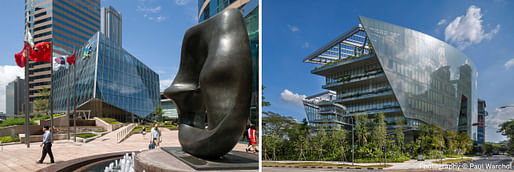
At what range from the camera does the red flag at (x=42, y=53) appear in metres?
18.6

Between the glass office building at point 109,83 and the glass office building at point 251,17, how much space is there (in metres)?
30.2

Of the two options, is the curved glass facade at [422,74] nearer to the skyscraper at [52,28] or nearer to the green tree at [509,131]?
the green tree at [509,131]

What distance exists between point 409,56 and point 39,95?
81.9 m

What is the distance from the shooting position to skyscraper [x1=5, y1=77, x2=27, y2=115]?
81.6 metres

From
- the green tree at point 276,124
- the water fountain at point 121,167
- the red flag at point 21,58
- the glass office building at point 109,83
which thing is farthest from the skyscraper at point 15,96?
the water fountain at point 121,167

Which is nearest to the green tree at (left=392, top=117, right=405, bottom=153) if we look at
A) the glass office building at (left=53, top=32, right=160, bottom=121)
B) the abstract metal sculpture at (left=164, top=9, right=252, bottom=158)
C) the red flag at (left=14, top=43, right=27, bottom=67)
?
the abstract metal sculpture at (left=164, top=9, right=252, bottom=158)

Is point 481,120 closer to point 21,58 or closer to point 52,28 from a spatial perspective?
point 21,58

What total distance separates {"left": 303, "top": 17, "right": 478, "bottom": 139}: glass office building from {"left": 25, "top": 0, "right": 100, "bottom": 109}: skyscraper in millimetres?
73276

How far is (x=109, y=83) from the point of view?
51.3m

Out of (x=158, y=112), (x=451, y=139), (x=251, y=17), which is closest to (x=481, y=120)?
(x=451, y=139)

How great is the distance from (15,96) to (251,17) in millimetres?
92062

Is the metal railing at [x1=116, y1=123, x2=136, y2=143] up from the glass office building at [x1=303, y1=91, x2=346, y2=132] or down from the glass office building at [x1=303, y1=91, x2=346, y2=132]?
down

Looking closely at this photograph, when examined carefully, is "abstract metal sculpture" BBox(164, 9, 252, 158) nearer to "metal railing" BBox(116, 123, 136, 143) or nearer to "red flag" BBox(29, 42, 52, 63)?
"red flag" BBox(29, 42, 52, 63)

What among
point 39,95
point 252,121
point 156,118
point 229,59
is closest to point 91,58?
point 156,118
